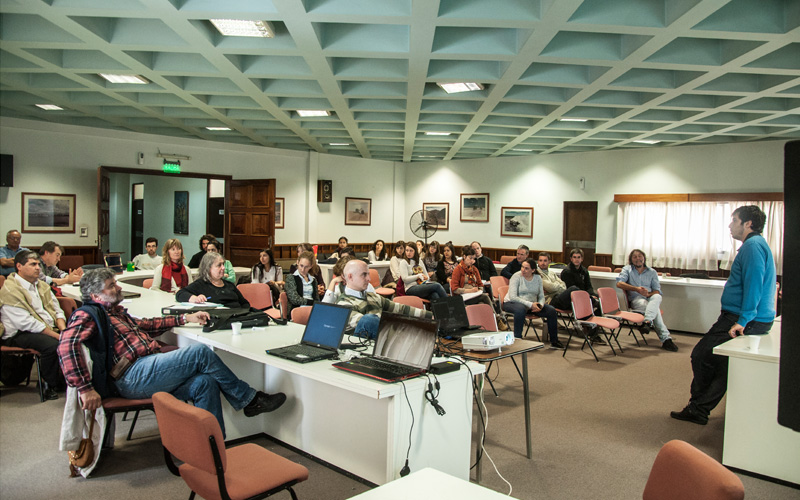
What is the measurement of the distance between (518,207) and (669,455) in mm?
11963

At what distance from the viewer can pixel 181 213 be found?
14.3 meters

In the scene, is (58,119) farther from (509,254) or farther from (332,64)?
(509,254)

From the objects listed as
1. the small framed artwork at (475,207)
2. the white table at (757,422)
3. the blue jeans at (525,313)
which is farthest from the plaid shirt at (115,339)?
the small framed artwork at (475,207)

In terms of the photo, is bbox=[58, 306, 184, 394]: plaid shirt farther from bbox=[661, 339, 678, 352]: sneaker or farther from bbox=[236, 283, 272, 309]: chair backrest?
bbox=[661, 339, 678, 352]: sneaker

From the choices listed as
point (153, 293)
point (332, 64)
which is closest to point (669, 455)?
point (153, 293)

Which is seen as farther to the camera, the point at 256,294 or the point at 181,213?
the point at 181,213

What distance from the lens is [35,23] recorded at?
5.71 metres

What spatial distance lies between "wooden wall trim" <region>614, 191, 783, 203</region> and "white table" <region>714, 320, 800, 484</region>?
26.4 ft

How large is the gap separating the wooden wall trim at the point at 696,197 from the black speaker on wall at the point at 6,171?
1146 cm

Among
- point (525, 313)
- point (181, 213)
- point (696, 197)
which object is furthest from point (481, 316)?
point (181, 213)

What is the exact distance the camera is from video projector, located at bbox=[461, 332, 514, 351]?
349 centimetres

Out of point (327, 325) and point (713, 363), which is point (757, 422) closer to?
point (713, 363)

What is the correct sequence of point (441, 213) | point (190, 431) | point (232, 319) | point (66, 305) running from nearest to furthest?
point (190, 431) < point (232, 319) < point (66, 305) < point (441, 213)

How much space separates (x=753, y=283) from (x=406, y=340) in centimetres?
273
